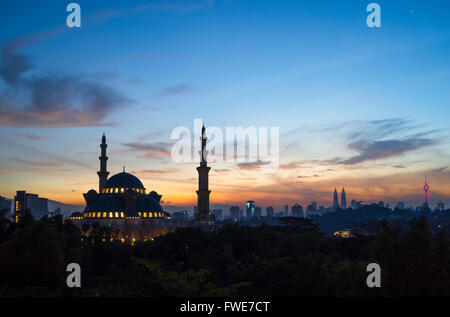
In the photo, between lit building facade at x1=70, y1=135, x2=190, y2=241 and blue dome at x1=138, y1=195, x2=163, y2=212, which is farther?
blue dome at x1=138, y1=195, x2=163, y2=212

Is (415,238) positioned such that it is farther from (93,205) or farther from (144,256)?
(93,205)

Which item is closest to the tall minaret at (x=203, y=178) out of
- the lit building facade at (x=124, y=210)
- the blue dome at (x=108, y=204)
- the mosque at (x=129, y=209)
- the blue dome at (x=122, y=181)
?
the mosque at (x=129, y=209)

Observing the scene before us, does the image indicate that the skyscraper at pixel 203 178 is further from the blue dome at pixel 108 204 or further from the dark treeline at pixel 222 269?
the dark treeline at pixel 222 269

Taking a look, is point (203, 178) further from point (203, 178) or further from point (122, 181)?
point (122, 181)

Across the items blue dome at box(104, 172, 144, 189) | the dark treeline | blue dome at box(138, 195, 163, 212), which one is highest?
blue dome at box(104, 172, 144, 189)

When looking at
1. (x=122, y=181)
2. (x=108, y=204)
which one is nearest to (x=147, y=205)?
(x=108, y=204)

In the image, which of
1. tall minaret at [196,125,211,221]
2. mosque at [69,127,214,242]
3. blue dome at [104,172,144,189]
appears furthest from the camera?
blue dome at [104,172,144,189]

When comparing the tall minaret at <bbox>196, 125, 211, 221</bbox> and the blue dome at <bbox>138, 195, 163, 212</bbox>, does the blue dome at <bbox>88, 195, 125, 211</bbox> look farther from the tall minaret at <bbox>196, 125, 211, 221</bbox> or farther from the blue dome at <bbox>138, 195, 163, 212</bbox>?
the tall minaret at <bbox>196, 125, 211, 221</bbox>

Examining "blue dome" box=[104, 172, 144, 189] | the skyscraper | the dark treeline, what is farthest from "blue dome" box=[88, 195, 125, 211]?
the dark treeline
